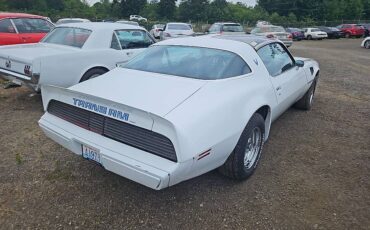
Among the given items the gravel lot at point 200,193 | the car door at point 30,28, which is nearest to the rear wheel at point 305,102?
the gravel lot at point 200,193

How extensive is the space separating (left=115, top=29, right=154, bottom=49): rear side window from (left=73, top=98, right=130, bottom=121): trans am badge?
375cm

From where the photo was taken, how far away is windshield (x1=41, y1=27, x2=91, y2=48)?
639 cm

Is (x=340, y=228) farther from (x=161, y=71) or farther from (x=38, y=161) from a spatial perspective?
(x=38, y=161)

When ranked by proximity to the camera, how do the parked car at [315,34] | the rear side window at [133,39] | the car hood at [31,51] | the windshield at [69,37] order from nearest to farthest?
the car hood at [31,51]
the windshield at [69,37]
the rear side window at [133,39]
the parked car at [315,34]

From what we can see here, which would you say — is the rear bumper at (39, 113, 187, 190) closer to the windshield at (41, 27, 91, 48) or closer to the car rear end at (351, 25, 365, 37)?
the windshield at (41, 27, 91, 48)

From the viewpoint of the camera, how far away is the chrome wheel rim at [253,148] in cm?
362

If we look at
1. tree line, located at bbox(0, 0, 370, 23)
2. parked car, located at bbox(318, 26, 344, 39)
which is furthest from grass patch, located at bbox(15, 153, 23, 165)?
tree line, located at bbox(0, 0, 370, 23)

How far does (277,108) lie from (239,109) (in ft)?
3.93

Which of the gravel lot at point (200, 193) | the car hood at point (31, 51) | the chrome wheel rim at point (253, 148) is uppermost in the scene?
the car hood at point (31, 51)

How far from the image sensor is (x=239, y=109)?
3.26 meters

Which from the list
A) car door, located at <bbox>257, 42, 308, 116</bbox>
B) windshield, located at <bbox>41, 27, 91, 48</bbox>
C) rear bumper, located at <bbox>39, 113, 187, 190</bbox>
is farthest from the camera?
windshield, located at <bbox>41, 27, 91, 48</bbox>

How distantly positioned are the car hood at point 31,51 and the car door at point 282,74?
3423 millimetres

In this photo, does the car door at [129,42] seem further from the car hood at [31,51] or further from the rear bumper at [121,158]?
the rear bumper at [121,158]

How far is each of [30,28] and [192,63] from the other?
715 cm
